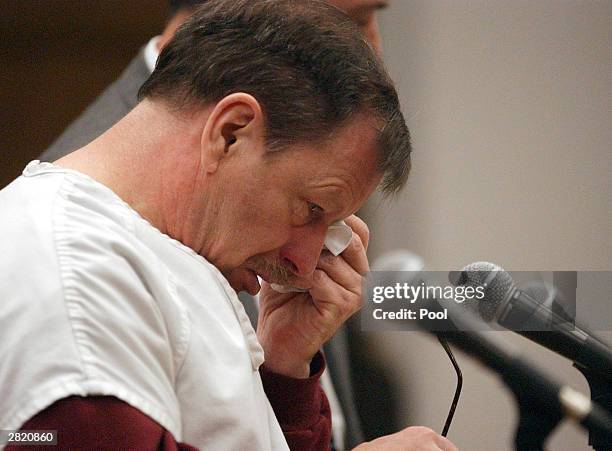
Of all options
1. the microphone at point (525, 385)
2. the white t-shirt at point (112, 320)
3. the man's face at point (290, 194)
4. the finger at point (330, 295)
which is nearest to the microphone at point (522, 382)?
the microphone at point (525, 385)

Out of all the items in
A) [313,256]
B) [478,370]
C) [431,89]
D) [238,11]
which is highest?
[238,11]

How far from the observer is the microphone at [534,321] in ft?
5.10

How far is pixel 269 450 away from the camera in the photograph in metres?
1.12

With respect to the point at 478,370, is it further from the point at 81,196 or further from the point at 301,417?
the point at 81,196

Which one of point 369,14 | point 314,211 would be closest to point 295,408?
→ point 314,211

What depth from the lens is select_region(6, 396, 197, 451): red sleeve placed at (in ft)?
2.92

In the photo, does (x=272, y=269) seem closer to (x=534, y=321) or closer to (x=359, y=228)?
(x=359, y=228)

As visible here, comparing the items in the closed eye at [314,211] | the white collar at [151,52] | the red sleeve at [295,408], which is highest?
the closed eye at [314,211]

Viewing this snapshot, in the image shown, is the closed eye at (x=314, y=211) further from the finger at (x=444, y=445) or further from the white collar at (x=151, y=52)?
the white collar at (x=151, y=52)

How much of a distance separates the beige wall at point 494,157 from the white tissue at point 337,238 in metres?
0.41

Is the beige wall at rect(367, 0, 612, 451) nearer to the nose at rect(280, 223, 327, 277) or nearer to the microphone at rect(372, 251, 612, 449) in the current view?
the microphone at rect(372, 251, 612, 449)

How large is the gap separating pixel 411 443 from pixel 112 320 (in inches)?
21.3

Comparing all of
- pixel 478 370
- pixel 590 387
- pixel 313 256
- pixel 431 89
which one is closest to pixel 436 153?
pixel 431 89

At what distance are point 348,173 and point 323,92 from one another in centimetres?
11
